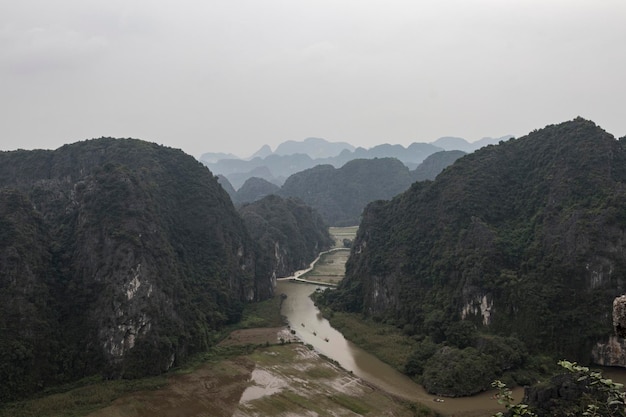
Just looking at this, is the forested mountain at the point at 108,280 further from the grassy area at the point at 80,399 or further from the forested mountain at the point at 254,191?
the forested mountain at the point at 254,191

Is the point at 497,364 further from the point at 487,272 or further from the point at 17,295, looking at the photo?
the point at 17,295

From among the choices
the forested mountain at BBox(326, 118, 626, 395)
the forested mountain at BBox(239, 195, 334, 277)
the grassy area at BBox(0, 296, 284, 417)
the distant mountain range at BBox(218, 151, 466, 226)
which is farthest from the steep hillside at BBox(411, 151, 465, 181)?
the grassy area at BBox(0, 296, 284, 417)

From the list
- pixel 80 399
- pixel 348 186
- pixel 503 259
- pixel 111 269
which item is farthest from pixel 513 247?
pixel 348 186

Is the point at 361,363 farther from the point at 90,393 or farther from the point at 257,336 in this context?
the point at 90,393

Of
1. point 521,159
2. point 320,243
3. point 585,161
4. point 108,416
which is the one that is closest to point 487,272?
point 585,161

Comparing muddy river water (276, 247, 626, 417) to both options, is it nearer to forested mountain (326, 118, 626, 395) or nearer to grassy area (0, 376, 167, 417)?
forested mountain (326, 118, 626, 395)

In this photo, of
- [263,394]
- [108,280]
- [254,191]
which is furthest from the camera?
[254,191]
